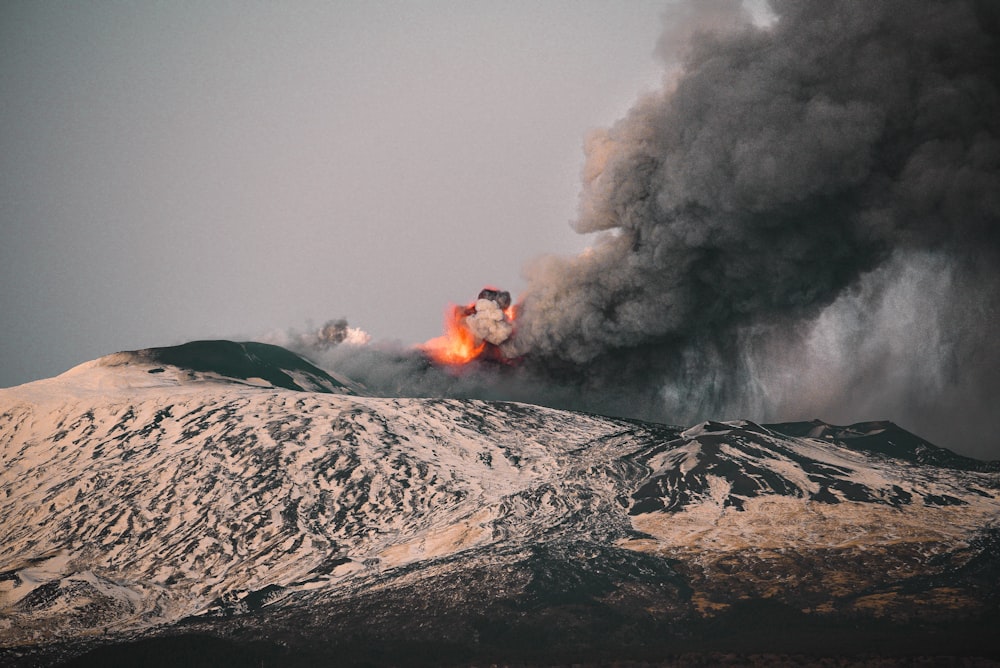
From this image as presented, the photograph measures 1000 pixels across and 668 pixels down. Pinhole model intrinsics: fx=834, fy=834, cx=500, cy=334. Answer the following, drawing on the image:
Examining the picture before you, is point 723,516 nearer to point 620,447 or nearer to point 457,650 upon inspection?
point 620,447

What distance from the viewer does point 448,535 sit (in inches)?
3775

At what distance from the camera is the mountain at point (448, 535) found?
234 feet

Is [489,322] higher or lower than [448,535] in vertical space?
higher

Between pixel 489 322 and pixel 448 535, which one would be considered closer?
pixel 448 535

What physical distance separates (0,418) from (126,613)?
228 feet

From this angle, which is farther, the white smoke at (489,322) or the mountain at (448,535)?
the white smoke at (489,322)

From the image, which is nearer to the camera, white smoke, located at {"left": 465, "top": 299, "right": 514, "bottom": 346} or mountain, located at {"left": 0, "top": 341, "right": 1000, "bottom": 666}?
mountain, located at {"left": 0, "top": 341, "right": 1000, "bottom": 666}

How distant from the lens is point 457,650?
6925 centimetres

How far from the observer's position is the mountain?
71.2 meters

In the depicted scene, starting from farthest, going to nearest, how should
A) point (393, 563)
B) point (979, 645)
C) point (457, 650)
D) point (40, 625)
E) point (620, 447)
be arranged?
point (620, 447) < point (393, 563) < point (40, 625) < point (457, 650) < point (979, 645)

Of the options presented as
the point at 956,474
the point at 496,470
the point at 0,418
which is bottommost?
the point at 956,474

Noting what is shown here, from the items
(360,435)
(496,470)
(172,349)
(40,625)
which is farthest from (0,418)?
(496,470)

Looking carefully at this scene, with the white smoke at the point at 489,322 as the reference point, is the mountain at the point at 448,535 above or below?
below

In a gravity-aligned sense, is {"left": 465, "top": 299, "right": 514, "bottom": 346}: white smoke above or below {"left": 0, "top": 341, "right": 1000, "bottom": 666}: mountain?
above
